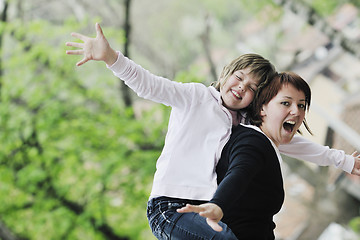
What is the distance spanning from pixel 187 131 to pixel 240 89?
0.21m

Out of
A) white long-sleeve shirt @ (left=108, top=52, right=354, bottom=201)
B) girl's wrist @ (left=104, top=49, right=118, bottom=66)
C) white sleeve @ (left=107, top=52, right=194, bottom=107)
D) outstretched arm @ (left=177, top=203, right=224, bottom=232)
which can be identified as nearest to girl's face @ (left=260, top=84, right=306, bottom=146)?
white long-sleeve shirt @ (left=108, top=52, right=354, bottom=201)

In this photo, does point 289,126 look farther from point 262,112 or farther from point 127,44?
point 127,44

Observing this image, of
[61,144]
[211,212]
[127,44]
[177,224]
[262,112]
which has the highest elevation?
[127,44]

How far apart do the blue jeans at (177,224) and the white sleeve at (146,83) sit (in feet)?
1.00

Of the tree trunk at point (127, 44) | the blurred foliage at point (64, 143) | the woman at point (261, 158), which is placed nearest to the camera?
the woman at point (261, 158)

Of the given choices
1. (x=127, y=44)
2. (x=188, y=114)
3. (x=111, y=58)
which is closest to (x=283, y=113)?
(x=188, y=114)

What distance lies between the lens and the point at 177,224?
45.9 inches

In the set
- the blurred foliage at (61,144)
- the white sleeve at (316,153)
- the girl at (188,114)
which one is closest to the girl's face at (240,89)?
the girl at (188,114)

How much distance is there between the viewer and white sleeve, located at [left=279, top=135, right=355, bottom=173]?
1.39 metres

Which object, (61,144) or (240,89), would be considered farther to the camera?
(61,144)

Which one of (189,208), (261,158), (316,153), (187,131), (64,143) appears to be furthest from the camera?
(64,143)

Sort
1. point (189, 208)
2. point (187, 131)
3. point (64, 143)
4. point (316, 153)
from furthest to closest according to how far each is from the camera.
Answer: point (64, 143)
point (316, 153)
point (187, 131)
point (189, 208)

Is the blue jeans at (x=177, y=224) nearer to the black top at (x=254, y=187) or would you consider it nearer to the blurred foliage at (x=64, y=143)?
the black top at (x=254, y=187)

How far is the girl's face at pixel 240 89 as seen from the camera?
1.24 m
